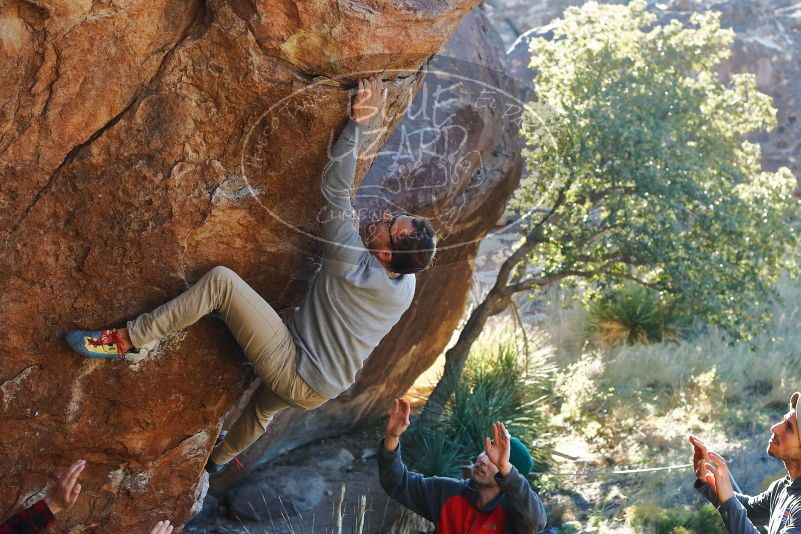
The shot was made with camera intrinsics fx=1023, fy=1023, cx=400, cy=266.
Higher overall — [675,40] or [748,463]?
[675,40]

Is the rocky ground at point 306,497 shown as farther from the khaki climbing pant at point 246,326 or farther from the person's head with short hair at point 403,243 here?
the person's head with short hair at point 403,243

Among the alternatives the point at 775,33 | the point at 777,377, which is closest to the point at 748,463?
the point at 777,377

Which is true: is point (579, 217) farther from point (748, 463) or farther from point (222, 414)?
point (222, 414)

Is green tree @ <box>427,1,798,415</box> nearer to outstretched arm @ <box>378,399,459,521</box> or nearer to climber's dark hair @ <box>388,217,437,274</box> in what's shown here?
outstretched arm @ <box>378,399,459,521</box>

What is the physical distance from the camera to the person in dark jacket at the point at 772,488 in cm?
441

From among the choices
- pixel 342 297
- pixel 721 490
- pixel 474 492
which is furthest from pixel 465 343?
pixel 721 490

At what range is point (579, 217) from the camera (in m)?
9.89

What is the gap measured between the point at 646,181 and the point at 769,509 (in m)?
4.60

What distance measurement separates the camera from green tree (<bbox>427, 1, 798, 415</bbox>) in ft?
29.8

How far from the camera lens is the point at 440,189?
741 centimetres

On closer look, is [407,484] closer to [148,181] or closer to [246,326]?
[246,326]

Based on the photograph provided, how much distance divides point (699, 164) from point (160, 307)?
6194 millimetres

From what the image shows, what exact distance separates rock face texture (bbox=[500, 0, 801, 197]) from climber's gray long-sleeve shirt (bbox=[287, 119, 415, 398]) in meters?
11.8

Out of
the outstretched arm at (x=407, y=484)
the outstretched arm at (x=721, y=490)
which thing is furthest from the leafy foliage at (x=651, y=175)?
the outstretched arm at (x=721, y=490)
